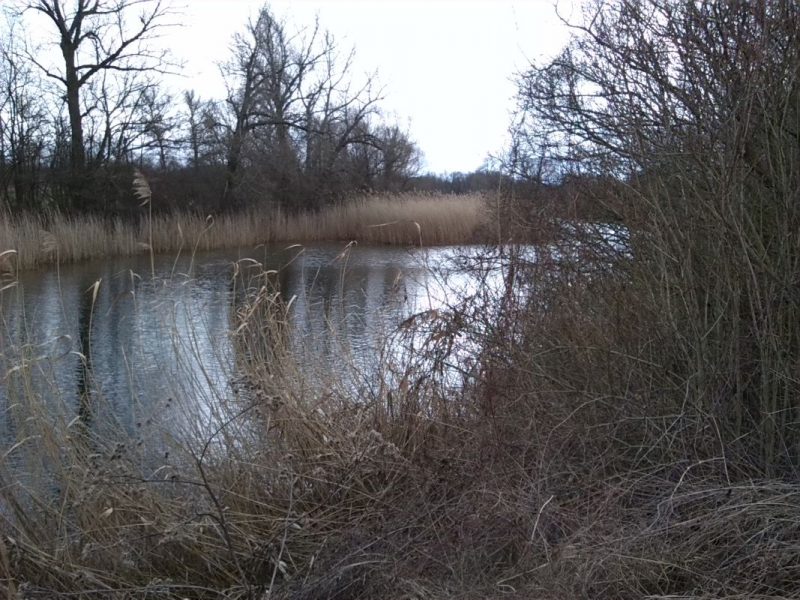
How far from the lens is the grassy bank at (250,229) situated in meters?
14.0

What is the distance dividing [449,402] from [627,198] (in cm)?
148

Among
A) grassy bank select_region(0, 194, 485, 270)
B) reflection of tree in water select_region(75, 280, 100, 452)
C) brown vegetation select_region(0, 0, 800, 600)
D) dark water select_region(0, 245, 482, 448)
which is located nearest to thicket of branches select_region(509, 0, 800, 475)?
brown vegetation select_region(0, 0, 800, 600)

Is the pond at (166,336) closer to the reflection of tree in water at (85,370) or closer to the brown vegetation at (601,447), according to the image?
the reflection of tree in water at (85,370)

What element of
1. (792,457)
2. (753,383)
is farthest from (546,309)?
(792,457)

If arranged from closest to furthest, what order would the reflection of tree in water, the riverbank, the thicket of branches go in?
the riverbank → the thicket of branches → the reflection of tree in water

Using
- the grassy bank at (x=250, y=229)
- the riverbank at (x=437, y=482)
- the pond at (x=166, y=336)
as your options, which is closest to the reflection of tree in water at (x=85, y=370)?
the pond at (x=166, y=336)

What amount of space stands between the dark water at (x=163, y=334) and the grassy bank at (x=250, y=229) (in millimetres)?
1164

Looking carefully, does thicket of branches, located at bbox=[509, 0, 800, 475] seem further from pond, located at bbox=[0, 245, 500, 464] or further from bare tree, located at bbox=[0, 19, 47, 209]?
→ bare tree, located at bbox=[0, 19, 47, 209]

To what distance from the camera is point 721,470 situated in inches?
116

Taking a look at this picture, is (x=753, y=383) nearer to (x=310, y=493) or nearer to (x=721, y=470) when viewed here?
(x=721, y=470)

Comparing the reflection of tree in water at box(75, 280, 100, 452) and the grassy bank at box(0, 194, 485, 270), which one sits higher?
the grassy bank at box(0, 194, 485, 270)

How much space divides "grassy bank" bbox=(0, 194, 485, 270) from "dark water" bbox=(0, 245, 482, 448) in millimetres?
1164

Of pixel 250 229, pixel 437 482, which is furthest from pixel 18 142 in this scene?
pixel 437 482

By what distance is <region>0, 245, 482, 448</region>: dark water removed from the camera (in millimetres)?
3977
